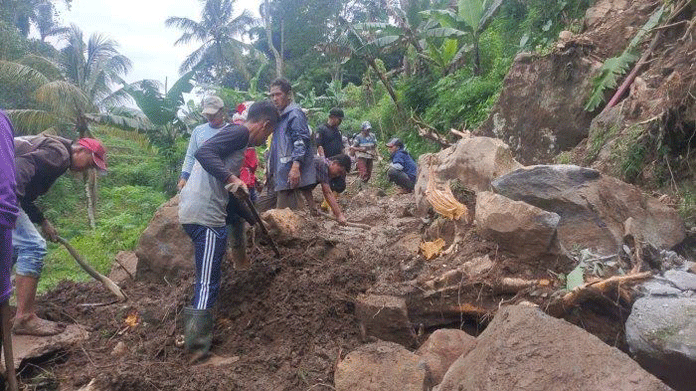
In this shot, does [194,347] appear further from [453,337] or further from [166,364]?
[453,337]

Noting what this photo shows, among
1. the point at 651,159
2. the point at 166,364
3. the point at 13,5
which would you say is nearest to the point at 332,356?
the point at 166,364

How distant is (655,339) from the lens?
109 inches

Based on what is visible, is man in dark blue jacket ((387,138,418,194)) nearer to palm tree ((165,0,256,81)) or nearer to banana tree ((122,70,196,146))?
banana tree ((122,70,196,146))

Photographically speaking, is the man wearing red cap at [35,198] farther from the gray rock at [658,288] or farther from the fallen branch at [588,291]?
the gray rock at [658,288]

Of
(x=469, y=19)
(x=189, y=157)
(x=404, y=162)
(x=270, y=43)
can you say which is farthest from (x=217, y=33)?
(x=189, y=157)

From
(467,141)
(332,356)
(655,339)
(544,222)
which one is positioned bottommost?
(332,356)

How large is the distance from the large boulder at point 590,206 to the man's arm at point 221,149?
1.90 metres

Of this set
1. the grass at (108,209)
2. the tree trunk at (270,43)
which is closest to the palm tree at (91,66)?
the grass at (108,209)

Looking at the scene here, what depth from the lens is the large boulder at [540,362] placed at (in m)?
2.16

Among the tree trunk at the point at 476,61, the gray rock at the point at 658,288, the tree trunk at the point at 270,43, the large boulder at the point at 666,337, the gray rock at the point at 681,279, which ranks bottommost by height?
the large boulder at the point at 666,337

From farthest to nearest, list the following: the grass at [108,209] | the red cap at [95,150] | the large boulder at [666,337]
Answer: the grass at [108,209] → the red cap at [95,150] → the large boulder at [666,337]

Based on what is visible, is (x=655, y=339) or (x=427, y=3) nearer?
(x=655, y=339)

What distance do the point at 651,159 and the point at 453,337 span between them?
3.07 meters

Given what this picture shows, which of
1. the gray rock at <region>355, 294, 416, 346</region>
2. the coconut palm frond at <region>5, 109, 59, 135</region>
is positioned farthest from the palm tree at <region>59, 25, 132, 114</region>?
the gray rock at <region>355, 294, 416, 346</region>
